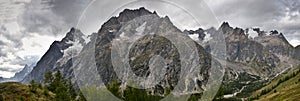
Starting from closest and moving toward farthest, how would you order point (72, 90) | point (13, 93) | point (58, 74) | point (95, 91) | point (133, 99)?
point (133, 99), point (95, 91), point (13, 93), point (58, 74), point (72, 90)

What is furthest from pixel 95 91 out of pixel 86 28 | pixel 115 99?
pixel 86 28

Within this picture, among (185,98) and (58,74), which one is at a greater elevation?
(58,74)

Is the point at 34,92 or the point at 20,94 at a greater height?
the point at 34,92

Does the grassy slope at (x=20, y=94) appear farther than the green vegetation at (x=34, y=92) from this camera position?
Yes

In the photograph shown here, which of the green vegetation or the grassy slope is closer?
the green vegetation

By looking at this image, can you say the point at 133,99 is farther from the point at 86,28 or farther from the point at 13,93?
the point at 86,28

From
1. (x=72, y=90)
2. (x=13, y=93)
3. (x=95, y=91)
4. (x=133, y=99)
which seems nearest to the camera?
(x=133, y=99)

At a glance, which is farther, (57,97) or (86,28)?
(57,97)

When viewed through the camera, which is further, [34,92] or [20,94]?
[34,92]
